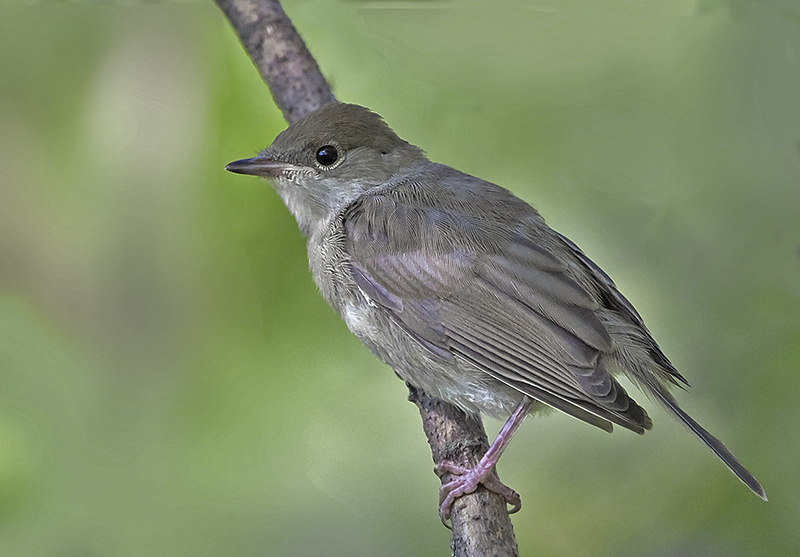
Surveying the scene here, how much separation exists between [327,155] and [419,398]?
64 cm

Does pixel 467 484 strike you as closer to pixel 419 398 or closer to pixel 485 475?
pixel 485 475

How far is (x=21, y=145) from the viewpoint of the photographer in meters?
2.16

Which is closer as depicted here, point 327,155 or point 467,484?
point 467,484

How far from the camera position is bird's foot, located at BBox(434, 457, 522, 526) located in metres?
1.56

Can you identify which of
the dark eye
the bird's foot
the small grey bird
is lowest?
the bird's foot

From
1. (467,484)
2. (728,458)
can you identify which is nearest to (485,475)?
(467,484)

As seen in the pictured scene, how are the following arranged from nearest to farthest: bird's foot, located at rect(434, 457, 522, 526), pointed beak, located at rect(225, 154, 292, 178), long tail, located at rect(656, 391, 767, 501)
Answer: long tail, located at rect(656, 391, 767, 501)
bird's foot, located at rect(434, 457, 522, 526)
pointed beak, located at rect(225, 154, 292, 178)

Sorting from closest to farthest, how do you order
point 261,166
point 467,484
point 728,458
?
point 728,458 < point 467,484 < point 261,166

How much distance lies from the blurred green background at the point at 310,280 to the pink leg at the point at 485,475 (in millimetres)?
272

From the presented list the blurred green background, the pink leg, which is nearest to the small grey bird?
the pink leg

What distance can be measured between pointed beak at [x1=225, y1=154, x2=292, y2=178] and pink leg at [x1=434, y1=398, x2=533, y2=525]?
790mm

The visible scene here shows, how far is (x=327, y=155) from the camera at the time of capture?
1850mm

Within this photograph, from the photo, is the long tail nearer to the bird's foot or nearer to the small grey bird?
the small grey bird

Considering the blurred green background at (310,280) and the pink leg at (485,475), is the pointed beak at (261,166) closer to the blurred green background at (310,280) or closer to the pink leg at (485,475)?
the blurred green background at (310,280)
